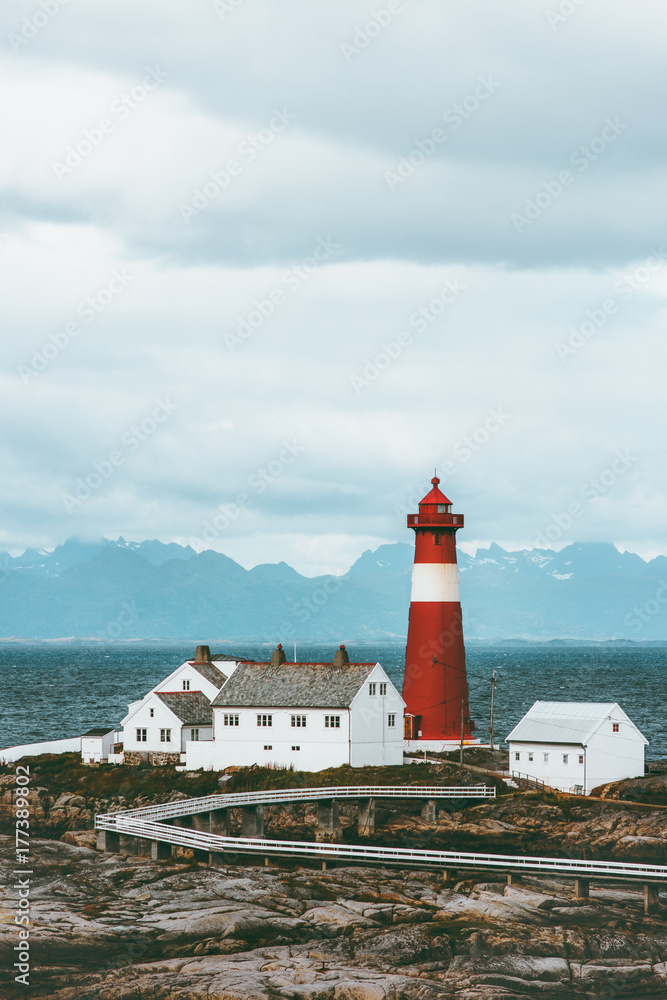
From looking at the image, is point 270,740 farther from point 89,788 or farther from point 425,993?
point 425,993

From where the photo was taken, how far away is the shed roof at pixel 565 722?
5422 centimetres

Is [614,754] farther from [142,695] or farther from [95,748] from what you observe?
[142,695]

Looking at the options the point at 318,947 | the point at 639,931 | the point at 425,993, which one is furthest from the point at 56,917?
the point at 639,931

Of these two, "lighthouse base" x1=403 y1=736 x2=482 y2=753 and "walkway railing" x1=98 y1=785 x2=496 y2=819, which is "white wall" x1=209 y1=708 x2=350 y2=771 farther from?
"lighthouse base" x1=403 y1=736 x2=482 y2=753

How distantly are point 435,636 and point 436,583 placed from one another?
9.00 ft

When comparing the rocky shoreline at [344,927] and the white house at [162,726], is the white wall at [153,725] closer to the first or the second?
the white house at [162,726]

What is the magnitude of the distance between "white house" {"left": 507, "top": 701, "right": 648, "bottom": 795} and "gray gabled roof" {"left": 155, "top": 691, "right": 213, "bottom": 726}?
15729 mm

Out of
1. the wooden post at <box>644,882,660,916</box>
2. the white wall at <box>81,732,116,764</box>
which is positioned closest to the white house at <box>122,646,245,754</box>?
the white wall at <box>81,732,116,764</box>

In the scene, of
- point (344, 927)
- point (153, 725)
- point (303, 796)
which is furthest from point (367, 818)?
point (344, 927)

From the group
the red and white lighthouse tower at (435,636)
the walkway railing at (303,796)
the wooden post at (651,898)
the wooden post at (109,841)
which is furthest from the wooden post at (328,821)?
the wooden post at (651,898)

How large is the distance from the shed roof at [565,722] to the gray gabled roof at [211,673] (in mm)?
16443

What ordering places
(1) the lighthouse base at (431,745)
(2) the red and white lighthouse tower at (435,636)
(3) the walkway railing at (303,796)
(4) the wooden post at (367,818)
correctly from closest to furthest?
(3) the walkway railing at (303,796) → (4) the wooden post at (367,818) → (1) the lighthouse base at (431,745) → (2) the red and white lighthouse tower at (435,636)

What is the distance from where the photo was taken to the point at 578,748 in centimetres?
5378

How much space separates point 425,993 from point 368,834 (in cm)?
1974
